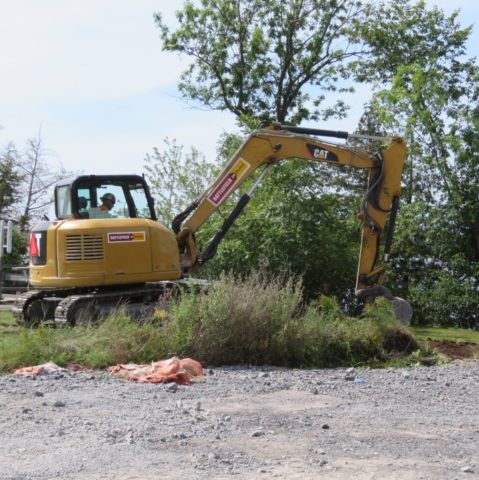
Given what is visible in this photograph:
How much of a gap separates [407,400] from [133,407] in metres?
3.05

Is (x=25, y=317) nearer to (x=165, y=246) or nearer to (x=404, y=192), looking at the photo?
(x=165, y=246)

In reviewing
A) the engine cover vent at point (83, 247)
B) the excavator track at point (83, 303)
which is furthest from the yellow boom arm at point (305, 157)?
the engine cover vent at point (83, 247)

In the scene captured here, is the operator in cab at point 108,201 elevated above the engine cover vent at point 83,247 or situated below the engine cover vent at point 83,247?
above

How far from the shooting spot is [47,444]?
6.37 m

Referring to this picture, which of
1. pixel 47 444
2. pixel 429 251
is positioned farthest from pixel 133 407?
pixel 429 251

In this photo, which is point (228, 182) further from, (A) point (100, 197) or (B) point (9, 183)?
(B) point (9, 183)

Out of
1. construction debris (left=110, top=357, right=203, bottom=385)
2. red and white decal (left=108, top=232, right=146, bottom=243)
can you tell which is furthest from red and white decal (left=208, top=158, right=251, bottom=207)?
construction debris (left=110, top=357, right=203, bottom=385)

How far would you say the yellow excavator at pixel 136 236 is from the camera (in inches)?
557

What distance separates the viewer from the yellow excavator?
46.4 feet

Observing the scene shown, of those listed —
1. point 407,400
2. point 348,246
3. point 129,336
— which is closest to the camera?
point 407,400

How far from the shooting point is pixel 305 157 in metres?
15.5

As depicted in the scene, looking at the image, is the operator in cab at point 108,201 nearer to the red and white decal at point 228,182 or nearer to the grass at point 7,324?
the red and white decal at point 228,182

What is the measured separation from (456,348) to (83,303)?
22.4 feet

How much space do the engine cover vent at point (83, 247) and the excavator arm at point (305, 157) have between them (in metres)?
1.82
